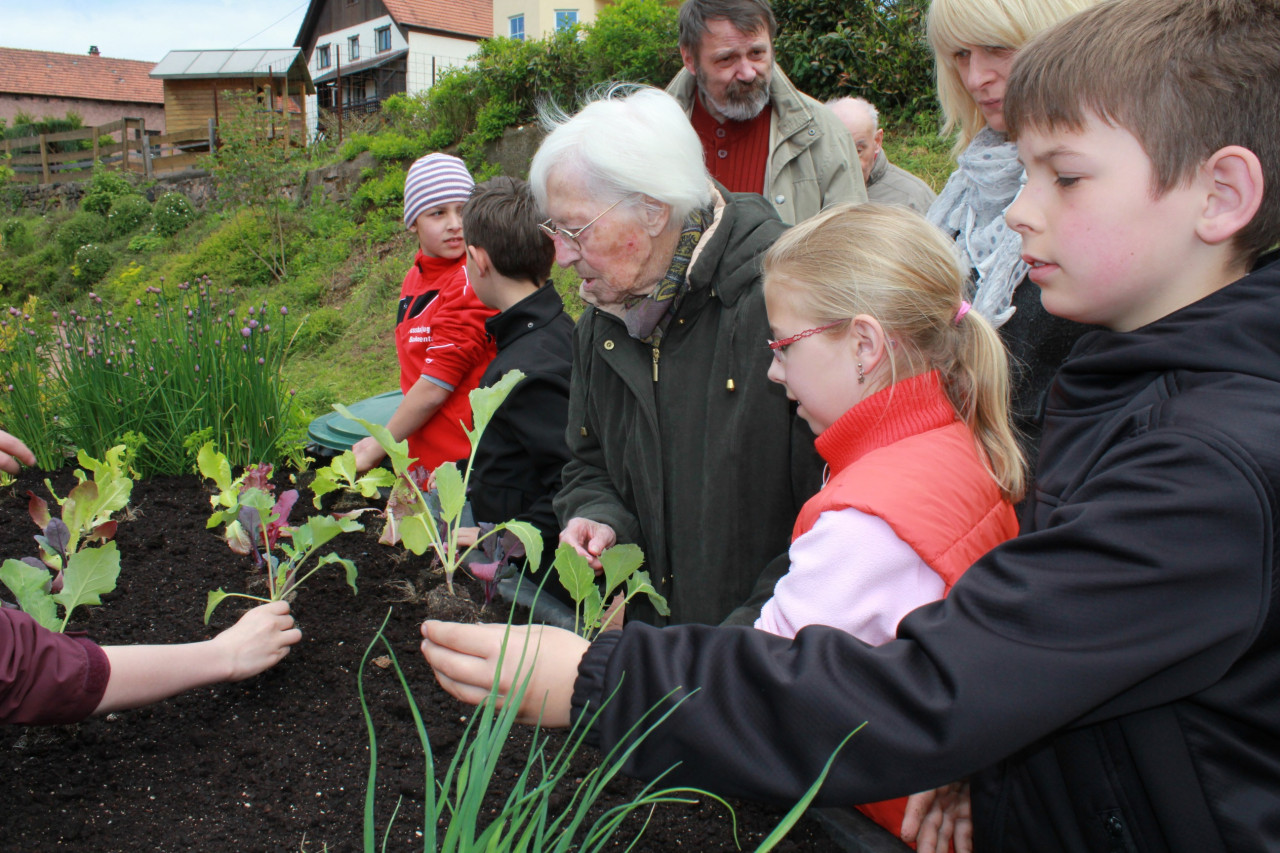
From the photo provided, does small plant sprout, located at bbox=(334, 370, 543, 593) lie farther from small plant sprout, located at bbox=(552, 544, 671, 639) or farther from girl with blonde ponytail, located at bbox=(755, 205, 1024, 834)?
girl with blonde ponytail, located at bbox=(755, 205, 1024, 834)

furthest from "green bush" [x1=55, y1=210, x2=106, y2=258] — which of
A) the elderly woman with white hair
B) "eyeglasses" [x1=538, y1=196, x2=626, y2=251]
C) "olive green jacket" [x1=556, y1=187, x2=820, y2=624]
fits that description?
"olive green jacket" [x1=556, y1=187, x2=820, y2=624]

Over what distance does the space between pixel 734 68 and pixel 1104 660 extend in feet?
11.3

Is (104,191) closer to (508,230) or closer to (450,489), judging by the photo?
(508,230)

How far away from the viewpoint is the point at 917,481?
1.13 m

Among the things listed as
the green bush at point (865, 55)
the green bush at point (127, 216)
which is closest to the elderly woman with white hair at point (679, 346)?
the green bush at point (865, 55)

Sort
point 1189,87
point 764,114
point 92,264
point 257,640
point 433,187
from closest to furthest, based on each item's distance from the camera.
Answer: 1. point 1189,87
2. point 257,640
3. point 433,187
4. point 764,114
5. point 92,264

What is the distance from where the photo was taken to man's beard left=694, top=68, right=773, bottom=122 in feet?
12.1

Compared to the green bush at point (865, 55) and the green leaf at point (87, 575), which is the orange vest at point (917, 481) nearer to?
the green leaf at point (87, 575)

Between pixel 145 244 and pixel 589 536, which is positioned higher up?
pixel 145 244

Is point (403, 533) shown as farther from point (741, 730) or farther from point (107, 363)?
point (107, 363)

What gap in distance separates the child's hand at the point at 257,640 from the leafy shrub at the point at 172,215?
2005 centimetres

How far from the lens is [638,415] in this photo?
2.03 m

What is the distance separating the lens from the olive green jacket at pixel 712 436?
74.2 inches

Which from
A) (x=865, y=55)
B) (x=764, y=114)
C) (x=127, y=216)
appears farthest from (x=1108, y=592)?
(x=127, y=216)
